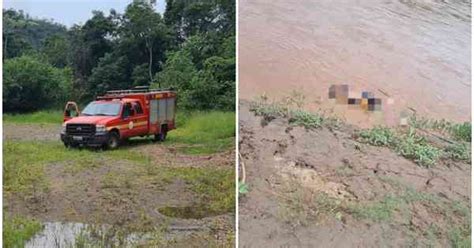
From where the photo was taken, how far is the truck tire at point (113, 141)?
5.75 metres

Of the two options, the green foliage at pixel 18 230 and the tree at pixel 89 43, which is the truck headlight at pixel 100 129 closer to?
the tree at pixel 89 43

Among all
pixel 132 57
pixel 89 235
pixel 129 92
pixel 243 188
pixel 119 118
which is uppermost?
pixel 132 57

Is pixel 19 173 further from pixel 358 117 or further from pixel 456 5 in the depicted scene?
pixel 456 5

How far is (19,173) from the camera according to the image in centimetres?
564

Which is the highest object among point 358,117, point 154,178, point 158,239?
point 358,117

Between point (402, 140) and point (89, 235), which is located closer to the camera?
point (89, 235)

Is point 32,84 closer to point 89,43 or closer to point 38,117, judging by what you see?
point 38,117

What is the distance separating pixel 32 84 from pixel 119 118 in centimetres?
79

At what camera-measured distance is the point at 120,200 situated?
5656 millimetres

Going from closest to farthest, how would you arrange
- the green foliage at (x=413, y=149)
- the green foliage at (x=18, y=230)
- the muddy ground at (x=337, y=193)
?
the green foliage at (x=18, y=230), the muddy ground at (x=337, y=193), the green foliage at (x=413, y=149)

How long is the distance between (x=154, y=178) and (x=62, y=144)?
2.70 feet

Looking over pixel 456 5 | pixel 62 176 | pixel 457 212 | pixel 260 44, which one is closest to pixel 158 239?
pixel 62 176

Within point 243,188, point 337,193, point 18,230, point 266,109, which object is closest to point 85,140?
point 18,230

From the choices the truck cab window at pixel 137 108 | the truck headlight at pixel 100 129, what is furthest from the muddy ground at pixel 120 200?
the truck cab window at pixel 137 108
